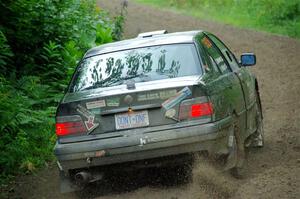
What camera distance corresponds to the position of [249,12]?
2589cm

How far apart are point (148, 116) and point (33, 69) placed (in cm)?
597

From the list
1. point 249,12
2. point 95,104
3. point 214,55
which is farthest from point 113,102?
point 249,12

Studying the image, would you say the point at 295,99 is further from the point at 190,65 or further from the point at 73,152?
the point at 73,152

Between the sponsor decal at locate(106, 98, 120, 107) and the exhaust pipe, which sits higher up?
the sponsor decal at locate(106, 98, 120, 107)

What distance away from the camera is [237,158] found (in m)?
6.89

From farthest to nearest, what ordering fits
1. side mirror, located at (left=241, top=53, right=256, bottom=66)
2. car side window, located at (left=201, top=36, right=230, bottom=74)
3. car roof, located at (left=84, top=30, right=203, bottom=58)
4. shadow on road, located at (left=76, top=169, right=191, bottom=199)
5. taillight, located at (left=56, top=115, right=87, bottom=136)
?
side mirror, located at (left=241, top=53, right=256, bottom=66)
car side window, located at (left=201, top=36, right=230, bottom=74)
car roof, located at (left=84, top=30, right=203, bottom=58)
shadow on road, located at (left=76, top=169, right=191, bottom=199)
taillight, located at (left=56, top=115, right=87, bottom=136)

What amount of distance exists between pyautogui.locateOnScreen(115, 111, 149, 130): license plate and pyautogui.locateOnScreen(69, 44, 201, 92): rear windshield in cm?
50

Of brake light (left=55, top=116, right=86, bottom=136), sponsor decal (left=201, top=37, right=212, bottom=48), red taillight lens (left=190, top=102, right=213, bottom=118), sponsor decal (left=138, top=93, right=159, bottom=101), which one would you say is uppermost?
sponsor decal (left=201, top=37, right=212, bottom=48)

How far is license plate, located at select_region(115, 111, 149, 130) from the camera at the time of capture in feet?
20.9

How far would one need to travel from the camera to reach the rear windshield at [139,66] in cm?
684

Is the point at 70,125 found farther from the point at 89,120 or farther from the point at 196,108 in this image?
the point at 196,108

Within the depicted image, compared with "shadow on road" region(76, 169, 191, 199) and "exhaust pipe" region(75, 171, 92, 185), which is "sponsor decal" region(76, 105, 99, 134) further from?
"shadow on road" region(76, 169, 191, 199)

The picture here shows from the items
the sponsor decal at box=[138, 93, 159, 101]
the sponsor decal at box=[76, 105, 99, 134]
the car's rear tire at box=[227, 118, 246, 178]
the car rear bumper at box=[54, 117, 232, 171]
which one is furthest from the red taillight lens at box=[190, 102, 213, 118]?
the sponsor decal at box=[76, 105, 99, 134]

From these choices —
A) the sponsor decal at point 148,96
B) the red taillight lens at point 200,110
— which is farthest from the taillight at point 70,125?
the red taillight lens at point 200,110
